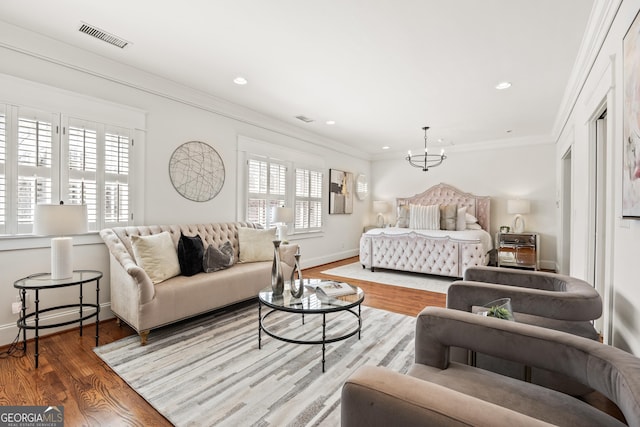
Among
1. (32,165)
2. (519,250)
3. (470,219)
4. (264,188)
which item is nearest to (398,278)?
(470,219)

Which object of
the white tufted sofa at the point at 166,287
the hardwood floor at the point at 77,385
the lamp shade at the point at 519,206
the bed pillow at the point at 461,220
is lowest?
the hardwood floor at the point at 77,385

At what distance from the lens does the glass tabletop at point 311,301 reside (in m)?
2.21

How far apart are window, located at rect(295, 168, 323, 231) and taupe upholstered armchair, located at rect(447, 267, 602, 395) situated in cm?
384

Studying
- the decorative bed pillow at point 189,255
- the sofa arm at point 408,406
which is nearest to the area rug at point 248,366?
the decorative bed pillow at point 189,255

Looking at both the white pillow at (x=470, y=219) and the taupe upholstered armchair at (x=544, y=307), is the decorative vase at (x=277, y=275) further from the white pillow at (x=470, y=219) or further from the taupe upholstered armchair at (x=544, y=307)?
the white pillow at (x=470, y=219)

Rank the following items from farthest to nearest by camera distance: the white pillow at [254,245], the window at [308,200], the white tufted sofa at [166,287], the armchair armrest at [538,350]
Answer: the window at [308,200]
the white pillow at [254,245]
the white tufted sofa at [166,287]
the armchair armrest at [538,350]

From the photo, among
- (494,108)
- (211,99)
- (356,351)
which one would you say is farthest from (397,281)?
(211,99)

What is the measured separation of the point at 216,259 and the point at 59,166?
168cm

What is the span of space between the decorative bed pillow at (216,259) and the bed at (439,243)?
294 centimetres

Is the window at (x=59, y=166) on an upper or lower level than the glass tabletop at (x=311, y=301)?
upper

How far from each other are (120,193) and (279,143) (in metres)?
2.62

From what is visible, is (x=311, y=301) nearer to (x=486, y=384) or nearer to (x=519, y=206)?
(x=486, y=384)

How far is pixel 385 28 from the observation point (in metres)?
2.46

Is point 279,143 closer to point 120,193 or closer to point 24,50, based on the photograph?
point 120,193
